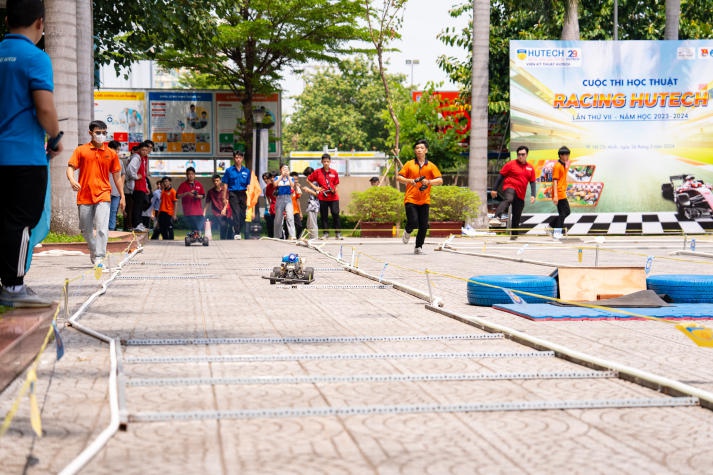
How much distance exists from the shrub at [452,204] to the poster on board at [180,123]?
11688mm

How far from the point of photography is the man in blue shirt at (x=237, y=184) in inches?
907

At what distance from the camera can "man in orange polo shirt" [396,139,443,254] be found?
16781 millimetres

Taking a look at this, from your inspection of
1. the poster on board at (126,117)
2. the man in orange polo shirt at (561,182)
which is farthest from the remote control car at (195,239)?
the poster on board at (126,117)

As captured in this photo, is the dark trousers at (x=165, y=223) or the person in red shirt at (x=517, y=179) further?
the dark trousers at (x=165, y=223)

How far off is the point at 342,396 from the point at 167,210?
2131 cm

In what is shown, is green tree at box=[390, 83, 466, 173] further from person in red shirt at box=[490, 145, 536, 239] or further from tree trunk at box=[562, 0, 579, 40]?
person in red shirt at box=[490, 145, 536, 239]

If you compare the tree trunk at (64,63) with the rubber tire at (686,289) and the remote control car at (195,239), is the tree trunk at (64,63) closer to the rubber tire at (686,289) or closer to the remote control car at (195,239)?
the remote control car at (195,239)

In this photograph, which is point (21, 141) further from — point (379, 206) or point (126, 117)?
point (126, 117)

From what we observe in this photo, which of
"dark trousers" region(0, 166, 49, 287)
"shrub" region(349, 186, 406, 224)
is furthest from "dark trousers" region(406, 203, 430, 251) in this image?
"dark trousers" region(0, 166, 49, 287)

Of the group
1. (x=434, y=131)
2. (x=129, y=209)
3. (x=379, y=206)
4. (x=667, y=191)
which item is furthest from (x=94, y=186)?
(x=434, y=131)

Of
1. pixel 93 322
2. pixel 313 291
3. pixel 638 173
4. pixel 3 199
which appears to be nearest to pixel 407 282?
pixel 313 291

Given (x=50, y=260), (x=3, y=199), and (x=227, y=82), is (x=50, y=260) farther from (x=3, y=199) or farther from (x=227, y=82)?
(x=227, y=82)

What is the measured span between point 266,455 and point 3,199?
334cm

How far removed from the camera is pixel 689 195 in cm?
2736
